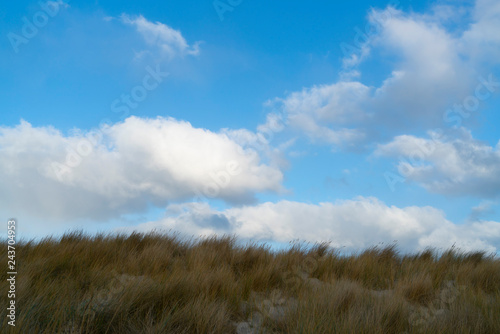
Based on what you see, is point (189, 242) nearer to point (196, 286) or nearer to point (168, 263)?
point (168, 263)

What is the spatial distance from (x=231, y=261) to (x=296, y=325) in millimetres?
2851

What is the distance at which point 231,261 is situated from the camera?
6.12 metres

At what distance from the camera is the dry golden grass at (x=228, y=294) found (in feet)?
10.7

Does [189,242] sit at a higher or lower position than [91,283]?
higher

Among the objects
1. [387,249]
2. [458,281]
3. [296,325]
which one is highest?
[387,249]

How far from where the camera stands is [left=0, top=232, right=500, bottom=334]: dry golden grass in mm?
3256

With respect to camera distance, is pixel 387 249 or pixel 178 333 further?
pixel 387 249

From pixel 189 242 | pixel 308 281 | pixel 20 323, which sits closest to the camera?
pixel 20 323

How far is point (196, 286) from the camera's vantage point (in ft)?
13.9

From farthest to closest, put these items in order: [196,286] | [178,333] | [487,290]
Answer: [487,290] → [196,286] → [178,333]

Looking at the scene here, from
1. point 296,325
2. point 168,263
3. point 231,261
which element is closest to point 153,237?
point 168,263

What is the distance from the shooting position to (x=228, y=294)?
4238mm

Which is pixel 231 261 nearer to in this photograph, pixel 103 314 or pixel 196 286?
pixel 196 286

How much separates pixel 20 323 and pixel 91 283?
144 cm
